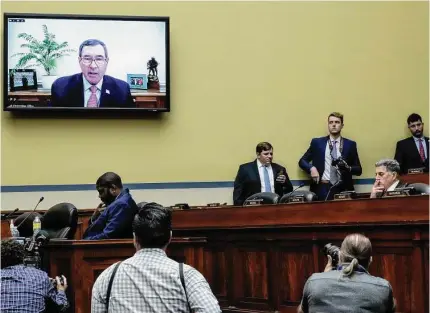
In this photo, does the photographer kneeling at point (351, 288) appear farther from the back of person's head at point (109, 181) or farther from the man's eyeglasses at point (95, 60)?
the man's eyeglasses at point (95, 60)

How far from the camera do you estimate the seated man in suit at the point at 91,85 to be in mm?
8992

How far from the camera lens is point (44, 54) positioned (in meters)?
8.92

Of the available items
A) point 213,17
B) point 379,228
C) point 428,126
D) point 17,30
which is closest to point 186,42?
point 213,17

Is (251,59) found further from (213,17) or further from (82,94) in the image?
(82,94)

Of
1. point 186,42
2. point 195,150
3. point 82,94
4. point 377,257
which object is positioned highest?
point 186,42

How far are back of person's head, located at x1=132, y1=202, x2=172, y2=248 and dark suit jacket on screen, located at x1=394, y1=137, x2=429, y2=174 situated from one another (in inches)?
254

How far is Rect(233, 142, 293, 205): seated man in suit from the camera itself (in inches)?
337

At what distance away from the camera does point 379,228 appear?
17.9ft

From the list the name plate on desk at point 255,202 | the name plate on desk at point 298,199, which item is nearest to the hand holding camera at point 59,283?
the name plate on desk at point 298,199

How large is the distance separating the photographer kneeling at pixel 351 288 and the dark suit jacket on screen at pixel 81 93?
584 cm

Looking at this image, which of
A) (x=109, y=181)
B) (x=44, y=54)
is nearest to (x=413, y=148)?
(x=44, y=54)

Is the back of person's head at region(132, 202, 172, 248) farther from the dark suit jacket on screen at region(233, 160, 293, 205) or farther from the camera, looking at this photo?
the dark suit jacket on screen at region(233, 160, 293, 205)

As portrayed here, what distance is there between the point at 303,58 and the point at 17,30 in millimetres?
3260

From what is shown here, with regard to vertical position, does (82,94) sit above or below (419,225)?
above
